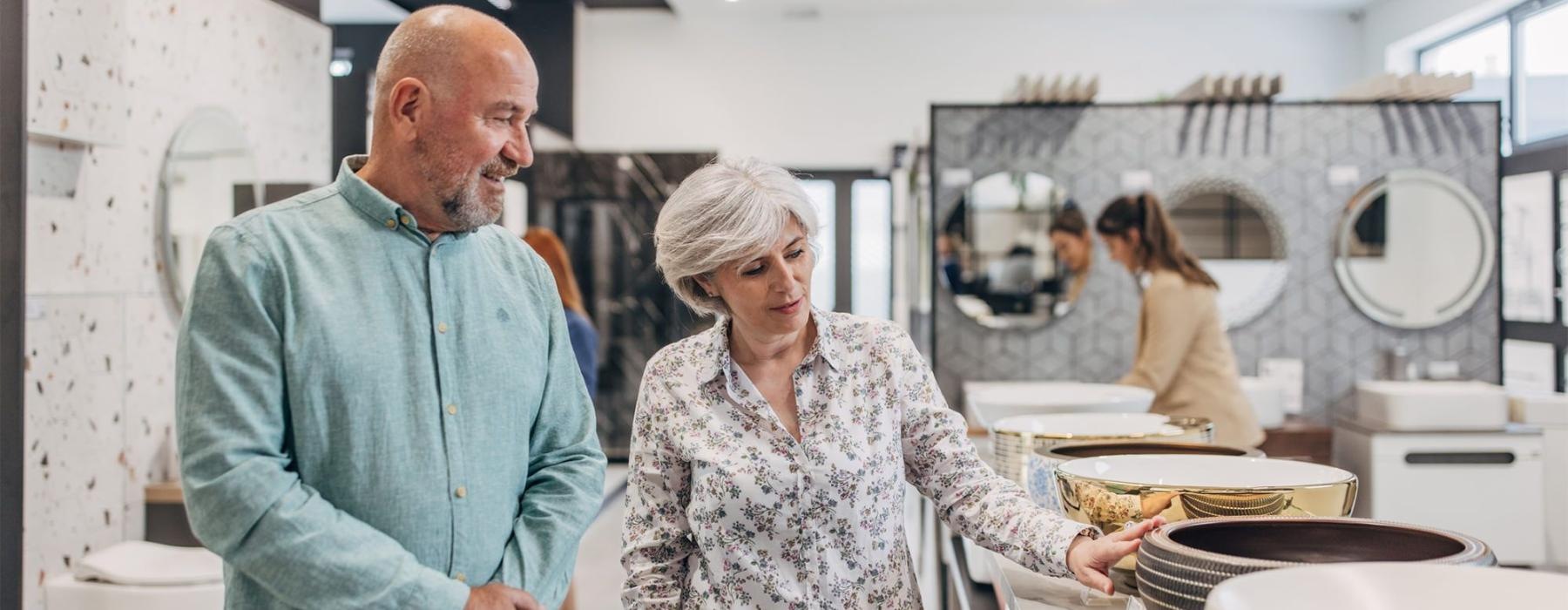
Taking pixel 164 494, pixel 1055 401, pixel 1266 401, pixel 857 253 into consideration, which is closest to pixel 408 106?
pixel 1055 401

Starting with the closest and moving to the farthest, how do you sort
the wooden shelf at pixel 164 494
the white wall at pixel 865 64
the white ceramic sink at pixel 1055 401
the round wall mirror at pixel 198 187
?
the white ceramic sink at pixel 1055 401 < the wooden shelf at pixel 164 494 < the round wall mirror at pixel 198 187 < the white wall at pixel 865 64

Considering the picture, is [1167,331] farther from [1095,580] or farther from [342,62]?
[342,62]

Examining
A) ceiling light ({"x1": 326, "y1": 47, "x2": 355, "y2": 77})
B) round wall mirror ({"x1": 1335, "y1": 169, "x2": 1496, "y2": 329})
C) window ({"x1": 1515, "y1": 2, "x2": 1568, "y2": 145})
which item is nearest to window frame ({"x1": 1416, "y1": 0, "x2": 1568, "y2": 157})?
window ({"x1": 1515, "y1": 2, "x2": 1568, "y2": 145})

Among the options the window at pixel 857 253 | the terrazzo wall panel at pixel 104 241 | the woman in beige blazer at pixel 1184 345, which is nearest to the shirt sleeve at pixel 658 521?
the terrazzo wall panel at pixel 104 241

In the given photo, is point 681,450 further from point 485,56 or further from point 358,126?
point 358,126

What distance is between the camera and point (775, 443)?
1510 mm

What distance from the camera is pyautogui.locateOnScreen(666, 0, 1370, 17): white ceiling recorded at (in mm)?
7250

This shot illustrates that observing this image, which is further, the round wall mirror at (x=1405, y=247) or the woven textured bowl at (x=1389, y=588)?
the round wall mirror at (x=1405, y=247)

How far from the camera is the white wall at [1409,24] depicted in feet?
20.4

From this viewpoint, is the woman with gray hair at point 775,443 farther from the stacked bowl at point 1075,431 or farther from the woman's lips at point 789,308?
the stacked bowl at point 1075,431

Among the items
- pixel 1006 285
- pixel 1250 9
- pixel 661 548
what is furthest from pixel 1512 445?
pixel 661 548

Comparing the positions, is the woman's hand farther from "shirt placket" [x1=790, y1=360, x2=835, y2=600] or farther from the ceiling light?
the ceiling light

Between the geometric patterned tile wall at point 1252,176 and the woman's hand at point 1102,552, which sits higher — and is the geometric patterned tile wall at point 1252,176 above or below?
above

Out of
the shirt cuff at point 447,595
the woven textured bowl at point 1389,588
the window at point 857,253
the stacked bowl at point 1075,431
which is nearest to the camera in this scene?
the woven textured bowl at point 1389,588
